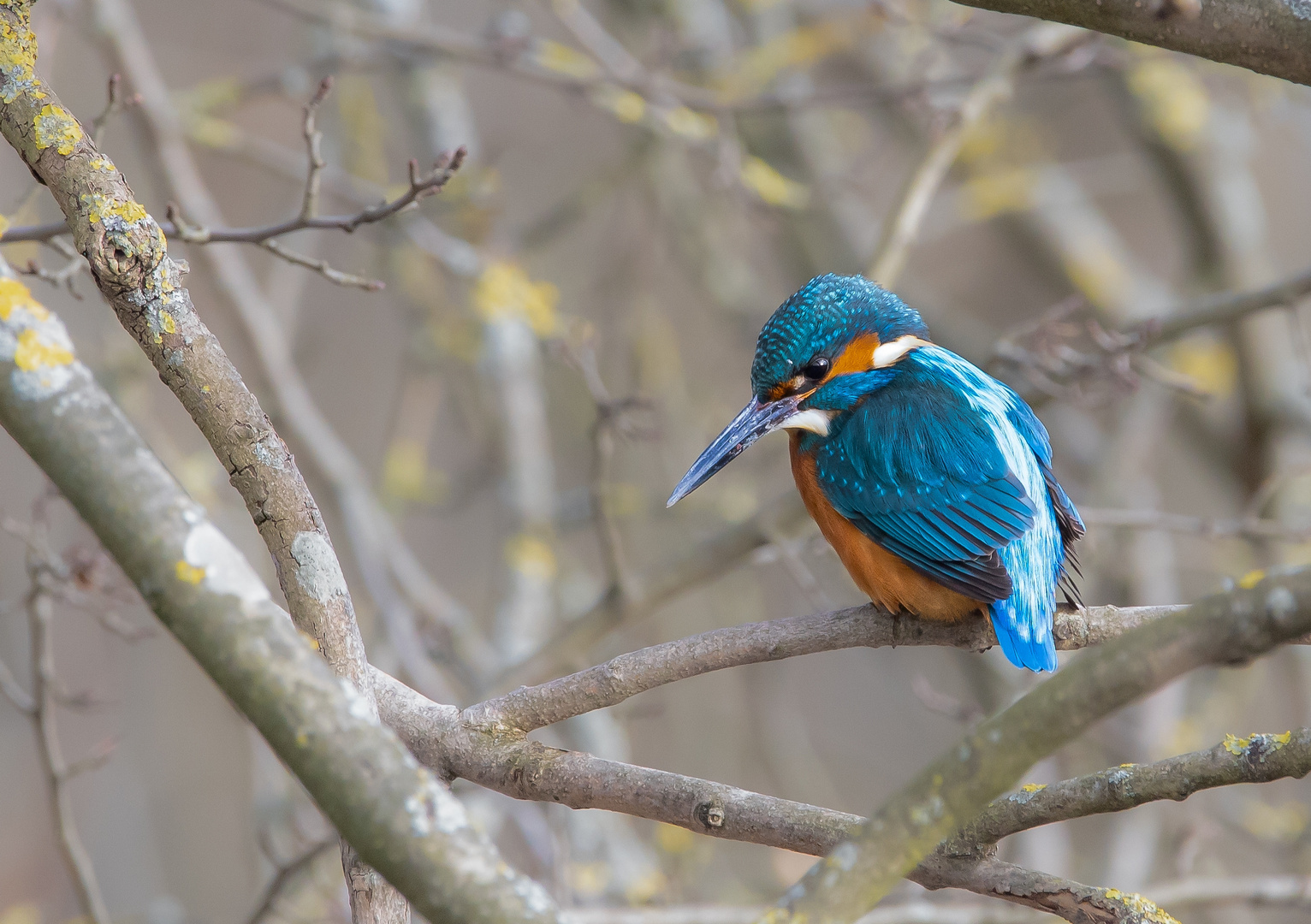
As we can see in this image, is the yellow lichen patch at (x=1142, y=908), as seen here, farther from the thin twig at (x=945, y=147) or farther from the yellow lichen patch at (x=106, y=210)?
the thin twig at (x=945, y=147)

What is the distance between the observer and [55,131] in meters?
1.45

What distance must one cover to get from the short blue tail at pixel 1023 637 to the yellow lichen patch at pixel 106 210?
1.51m

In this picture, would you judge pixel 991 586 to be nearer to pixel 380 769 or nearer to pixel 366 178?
pixel 380 769

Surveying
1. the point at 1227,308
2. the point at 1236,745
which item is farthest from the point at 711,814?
the point at 1227,308

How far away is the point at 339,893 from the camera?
3.14m

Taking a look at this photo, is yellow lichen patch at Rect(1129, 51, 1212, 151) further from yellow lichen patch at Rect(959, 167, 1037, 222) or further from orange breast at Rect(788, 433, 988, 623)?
orange breast at Rect(788, 433, 988, 623)

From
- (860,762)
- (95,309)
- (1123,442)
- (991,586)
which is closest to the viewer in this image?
(991,586)

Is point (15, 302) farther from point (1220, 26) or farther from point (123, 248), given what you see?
point (1220, 26)

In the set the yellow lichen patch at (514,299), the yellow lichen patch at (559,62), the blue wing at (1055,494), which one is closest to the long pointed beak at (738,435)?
the blue wing at (1055,494)

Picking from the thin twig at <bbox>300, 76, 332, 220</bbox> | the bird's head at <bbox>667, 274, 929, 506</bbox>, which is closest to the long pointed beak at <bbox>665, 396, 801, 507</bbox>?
the bird's head at <bbox>667, 274, 929, 506</bbox>

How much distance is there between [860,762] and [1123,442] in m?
3.08

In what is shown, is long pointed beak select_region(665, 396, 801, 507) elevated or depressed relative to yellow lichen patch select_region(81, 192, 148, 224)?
elevated

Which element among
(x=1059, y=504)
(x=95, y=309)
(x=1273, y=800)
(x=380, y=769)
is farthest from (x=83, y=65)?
(x=1273, y=800)

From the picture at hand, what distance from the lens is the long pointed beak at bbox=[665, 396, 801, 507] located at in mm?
2287
